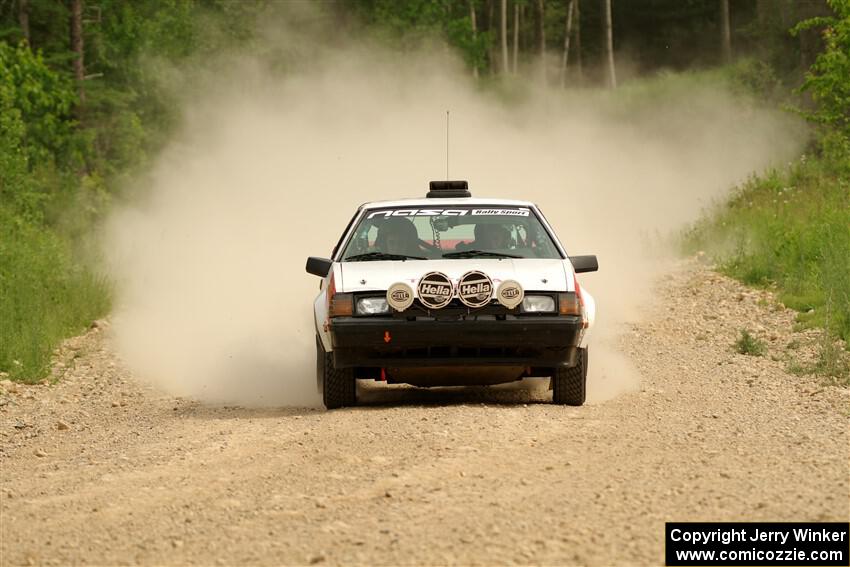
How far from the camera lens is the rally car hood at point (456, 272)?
10.7m

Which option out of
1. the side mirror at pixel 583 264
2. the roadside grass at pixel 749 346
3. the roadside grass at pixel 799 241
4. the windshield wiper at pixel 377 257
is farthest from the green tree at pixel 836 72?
the windshield wiper at pixel 377 257

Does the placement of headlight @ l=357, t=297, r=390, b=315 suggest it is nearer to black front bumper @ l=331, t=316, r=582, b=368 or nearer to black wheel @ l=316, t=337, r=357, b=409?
black front bumper @ l=331, t=316, r=582, b=368

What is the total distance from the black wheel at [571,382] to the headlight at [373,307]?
4.43 ft

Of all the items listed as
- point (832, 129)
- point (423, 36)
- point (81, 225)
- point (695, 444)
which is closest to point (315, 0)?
point (423, 36)

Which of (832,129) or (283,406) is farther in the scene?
(832,129)

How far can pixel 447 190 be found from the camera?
43.1ft

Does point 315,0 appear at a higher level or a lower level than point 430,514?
higher

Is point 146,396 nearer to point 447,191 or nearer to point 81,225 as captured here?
point 447,191

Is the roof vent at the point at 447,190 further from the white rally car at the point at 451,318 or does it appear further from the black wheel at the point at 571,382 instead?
the black wheel at the point at 571,382

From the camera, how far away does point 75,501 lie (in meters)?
8.10

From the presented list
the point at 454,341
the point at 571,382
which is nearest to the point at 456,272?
the point at 454,341

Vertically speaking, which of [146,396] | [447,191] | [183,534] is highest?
[447,191]

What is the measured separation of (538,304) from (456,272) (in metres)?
0.61

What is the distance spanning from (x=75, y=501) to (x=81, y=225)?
67.1ft
